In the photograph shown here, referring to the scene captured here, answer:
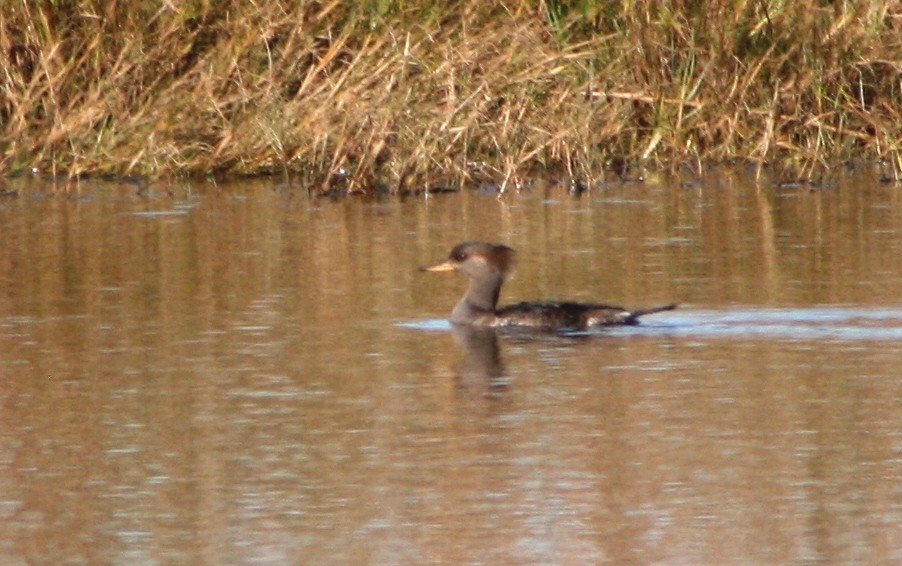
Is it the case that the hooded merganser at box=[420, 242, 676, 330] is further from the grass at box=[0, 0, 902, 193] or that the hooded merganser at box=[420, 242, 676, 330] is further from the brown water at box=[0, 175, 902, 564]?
the grass at box=[0, 0, 902, 193]

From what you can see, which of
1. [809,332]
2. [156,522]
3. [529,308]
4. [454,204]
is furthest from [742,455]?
[454,204]

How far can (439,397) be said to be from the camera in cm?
793

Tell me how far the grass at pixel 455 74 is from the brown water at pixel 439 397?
246cm

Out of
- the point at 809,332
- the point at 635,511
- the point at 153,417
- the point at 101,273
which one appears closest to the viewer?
the point at 635,511

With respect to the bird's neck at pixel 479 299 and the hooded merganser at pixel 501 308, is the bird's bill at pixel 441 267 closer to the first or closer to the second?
the hooded merganser at pixel 501 308

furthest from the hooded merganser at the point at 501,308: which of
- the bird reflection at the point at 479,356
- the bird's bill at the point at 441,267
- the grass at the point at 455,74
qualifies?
the grass at the point at 455,74

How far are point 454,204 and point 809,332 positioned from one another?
560cm

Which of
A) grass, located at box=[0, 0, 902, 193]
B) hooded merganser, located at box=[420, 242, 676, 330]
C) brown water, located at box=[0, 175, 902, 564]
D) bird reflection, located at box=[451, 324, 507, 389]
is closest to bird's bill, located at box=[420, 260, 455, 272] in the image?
hooded merganser, located at box=[420, 242, 676, 330]

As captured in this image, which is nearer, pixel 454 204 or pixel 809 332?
pixel 809 332

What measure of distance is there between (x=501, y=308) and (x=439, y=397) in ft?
7.28

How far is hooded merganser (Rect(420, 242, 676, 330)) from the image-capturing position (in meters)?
9.43

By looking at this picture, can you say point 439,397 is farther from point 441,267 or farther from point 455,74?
point 455,74

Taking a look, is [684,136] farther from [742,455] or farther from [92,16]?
[742,455]

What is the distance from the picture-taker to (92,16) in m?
16.3
